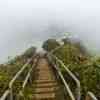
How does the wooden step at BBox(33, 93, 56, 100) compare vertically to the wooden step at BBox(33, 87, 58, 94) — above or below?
above

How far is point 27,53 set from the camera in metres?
31.8

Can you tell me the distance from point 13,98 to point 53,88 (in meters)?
2.84

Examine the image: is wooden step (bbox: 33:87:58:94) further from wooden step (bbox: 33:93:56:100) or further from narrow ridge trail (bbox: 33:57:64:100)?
wooden step (bbox: 33:93:56:100)

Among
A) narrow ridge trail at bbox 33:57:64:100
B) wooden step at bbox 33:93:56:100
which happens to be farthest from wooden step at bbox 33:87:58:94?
wooden step at bbox 33:93:56:100

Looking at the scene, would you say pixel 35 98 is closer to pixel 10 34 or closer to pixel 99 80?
pixel 99 80

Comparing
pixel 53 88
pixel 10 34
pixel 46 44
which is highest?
pixel 53 88

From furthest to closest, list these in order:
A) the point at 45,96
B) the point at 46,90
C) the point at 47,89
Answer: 1. the point at 47,89
2. the point at 46,90
3. the point at 45,96

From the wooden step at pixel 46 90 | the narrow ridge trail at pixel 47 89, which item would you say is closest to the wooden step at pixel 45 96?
the narrow ridge trail at pixel 47 89

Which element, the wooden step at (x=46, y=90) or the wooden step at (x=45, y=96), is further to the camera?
the wooden step at (x=46, y=90)

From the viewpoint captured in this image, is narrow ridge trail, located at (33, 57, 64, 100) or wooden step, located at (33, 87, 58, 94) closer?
narrow ridge trail, located at (33, 57, 64, 100)

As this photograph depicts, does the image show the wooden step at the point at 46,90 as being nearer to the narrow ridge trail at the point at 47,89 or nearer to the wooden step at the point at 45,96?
the narrow ridge trail at the point at 47,89

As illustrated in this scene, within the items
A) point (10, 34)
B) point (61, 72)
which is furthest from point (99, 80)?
point (10, 34)

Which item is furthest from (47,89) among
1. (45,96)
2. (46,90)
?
(45,96)

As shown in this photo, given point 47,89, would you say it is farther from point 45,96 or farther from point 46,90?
point 45,96
